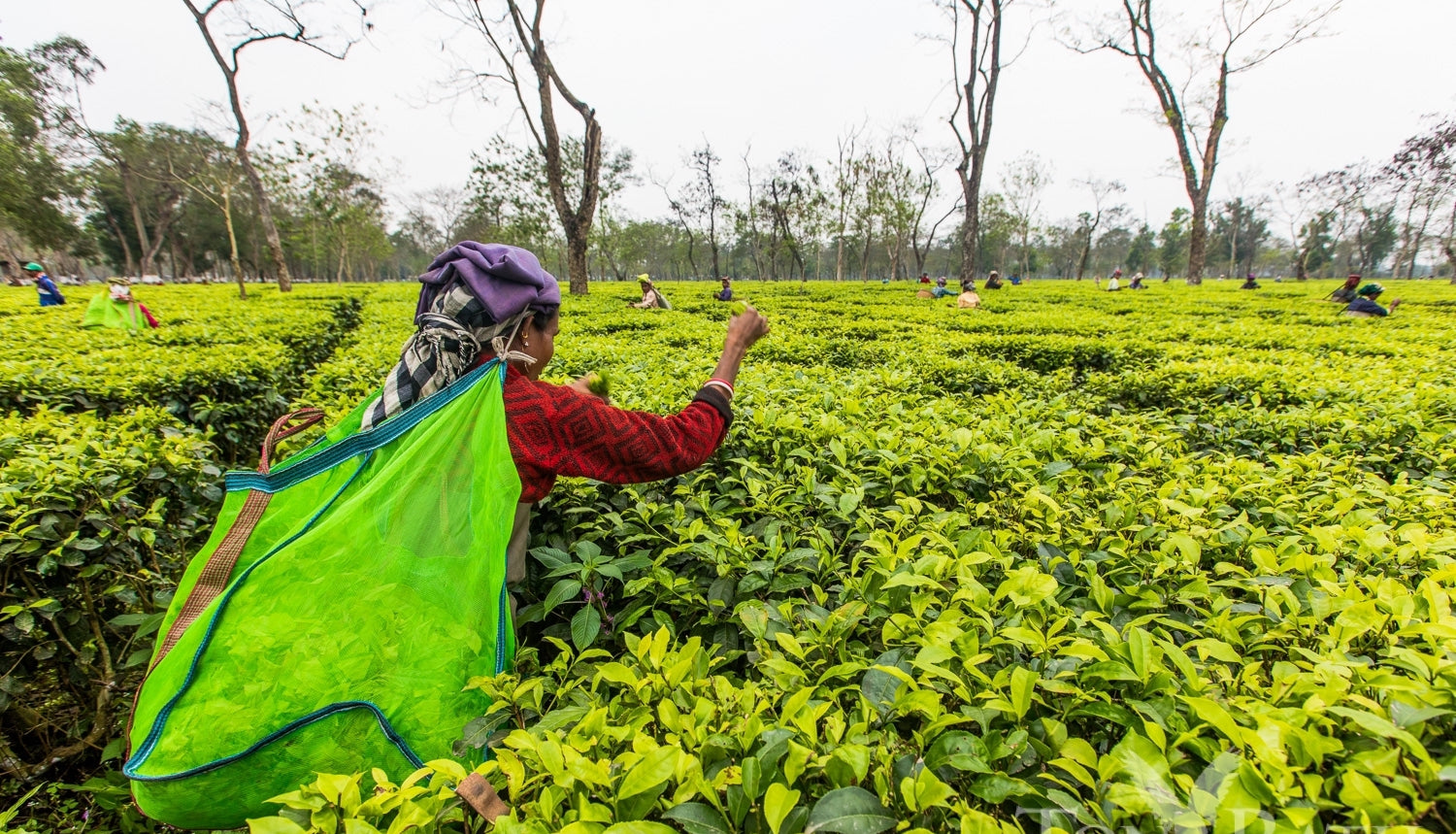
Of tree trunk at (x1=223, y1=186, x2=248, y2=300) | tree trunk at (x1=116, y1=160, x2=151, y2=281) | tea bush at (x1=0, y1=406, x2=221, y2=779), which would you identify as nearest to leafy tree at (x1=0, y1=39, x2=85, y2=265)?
tree trunk at (x1=116, y1=160, x2=151, y2=281)

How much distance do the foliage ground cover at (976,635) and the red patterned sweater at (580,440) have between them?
210 mm

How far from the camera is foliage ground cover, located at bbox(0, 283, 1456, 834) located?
751 millimetres

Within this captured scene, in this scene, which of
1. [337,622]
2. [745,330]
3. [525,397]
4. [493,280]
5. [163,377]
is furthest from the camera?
[163,377]

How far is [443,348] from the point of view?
157 cm

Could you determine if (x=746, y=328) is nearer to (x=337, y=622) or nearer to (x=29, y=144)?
(x=337, y=622)

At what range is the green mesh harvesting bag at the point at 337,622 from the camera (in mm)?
1082

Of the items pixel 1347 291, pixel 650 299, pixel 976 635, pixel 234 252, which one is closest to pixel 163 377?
pixel 976 635

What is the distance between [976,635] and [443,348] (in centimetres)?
145

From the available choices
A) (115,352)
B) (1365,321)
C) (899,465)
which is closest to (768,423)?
(899,465)

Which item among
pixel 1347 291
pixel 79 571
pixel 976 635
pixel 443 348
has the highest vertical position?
pixel 443 348

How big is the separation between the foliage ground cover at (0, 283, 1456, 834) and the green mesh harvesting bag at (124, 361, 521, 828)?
12 centimetres

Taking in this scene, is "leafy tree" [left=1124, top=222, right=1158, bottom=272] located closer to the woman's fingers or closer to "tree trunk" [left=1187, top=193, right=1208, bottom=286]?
"tree trunk" [left=1187, top=193, right=1208, bottom=286]

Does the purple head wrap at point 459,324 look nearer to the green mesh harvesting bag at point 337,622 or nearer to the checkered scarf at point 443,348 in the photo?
the checkered scarf at point 443,348

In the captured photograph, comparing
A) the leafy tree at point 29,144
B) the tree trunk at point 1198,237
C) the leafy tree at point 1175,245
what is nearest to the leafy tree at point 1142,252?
the leafy tree at point 1175,245
